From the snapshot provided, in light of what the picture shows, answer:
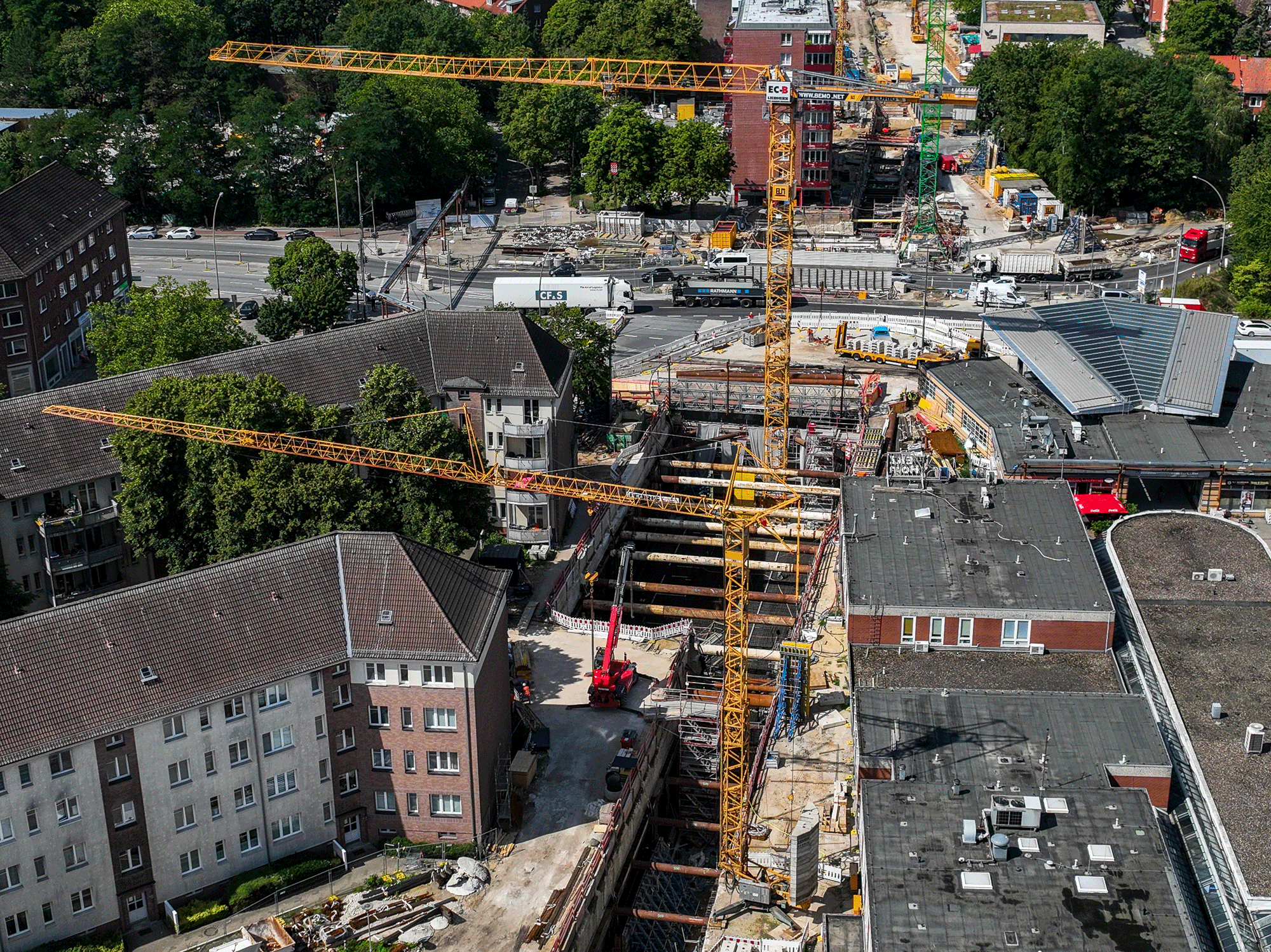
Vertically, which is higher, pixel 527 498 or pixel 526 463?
pixel 526 463

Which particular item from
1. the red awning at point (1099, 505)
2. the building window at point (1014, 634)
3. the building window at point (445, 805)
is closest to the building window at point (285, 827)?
the building window at point (445, 805)

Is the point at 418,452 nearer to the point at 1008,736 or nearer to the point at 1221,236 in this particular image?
the point at 1008,736

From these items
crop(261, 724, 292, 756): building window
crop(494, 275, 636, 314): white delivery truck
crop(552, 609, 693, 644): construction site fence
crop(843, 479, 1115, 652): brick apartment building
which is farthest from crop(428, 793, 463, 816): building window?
crop(494, 275, 636, 314): white delivery truck

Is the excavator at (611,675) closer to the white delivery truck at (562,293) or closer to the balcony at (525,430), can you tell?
the balcony at (525,430)

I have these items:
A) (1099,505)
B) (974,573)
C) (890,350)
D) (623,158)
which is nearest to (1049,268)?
(890,350)

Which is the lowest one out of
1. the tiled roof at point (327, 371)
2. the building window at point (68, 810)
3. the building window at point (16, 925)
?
the building window at point (16, 925)

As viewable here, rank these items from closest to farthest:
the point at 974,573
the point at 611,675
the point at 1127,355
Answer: the point at 974,573 → the point at 611,675 → the point at 1127,355

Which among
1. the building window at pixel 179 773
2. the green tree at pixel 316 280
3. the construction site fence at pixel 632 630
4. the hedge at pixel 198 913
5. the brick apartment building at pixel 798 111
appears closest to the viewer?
the building window at pixel 179 773

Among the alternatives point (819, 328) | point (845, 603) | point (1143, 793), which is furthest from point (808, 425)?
point (1143, 793)

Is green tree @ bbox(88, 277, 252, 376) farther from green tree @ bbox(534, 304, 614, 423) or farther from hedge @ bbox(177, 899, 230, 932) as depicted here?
hedge @ bbox(177, 899, 230, 932)
